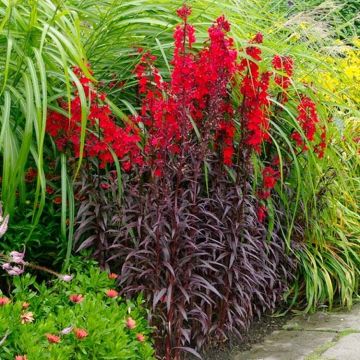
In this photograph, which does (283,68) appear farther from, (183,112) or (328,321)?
(328,321)

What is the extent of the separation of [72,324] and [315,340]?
Answer: 6.22 ft

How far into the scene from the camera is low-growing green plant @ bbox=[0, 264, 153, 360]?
247 centimetres

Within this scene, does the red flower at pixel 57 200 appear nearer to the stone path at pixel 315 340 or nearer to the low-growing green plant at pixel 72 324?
the low-growing green plant at pixel 72 324

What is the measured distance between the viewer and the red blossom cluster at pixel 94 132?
11.0 ft

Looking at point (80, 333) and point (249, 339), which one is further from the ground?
point (80, 333)

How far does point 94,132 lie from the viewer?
11.5 ft

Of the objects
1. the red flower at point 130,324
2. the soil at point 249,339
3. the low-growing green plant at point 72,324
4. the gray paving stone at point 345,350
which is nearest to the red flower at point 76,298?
the low-growing green plant at point 72,324

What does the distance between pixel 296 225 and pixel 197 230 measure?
110cm

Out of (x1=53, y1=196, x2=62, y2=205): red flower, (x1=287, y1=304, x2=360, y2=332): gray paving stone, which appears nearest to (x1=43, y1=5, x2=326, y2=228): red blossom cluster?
(x1=53, y1=196, x2=62, y2=205): red flower

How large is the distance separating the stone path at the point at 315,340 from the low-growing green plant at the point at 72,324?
3.55 feet

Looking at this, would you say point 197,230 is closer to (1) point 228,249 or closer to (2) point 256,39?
(1) point 228,249

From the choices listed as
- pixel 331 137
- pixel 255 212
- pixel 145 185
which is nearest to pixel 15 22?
pixel 145 185

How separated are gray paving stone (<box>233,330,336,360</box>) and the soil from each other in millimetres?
43

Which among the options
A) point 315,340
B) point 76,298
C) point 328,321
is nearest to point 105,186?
point 76,298
